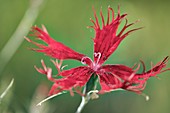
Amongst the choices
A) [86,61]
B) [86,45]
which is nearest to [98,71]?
[86,61]

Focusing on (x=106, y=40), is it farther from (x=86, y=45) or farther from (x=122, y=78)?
(x=86, y=45)

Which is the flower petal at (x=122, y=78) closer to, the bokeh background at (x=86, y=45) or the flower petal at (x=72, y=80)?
the flower petal at (x=72, y=80)

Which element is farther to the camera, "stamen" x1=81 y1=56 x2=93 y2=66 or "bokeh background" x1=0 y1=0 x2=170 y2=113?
"bokeh background" x1=0 y1=0 x2=170 y2=113

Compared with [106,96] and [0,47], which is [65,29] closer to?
[0,47]

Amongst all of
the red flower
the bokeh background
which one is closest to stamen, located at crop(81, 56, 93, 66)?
the red flower

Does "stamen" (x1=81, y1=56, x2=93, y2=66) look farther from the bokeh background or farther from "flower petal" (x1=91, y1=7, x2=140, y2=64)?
the bokeh background

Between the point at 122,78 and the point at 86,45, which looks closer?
the point at 122,78

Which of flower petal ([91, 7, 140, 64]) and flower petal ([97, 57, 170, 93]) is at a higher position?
flower petal ([91, 7, 140, 64])
